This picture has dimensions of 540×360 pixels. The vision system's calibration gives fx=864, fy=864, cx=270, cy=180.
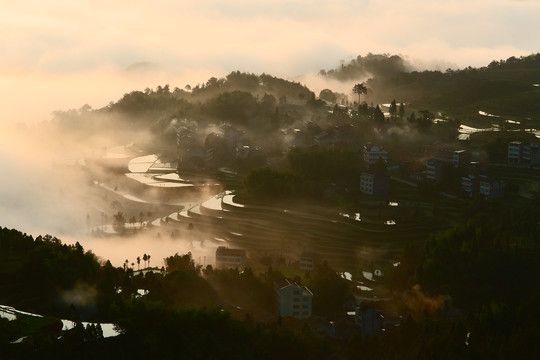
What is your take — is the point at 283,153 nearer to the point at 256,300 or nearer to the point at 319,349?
the point at 256,300

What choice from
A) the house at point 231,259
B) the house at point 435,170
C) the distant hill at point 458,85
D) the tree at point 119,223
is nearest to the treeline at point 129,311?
the house at point 231,259

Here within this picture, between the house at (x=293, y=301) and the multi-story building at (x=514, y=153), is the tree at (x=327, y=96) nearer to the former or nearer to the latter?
the multi-story building at (x=514, y=153)

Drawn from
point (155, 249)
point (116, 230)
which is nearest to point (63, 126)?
point (116, 230)

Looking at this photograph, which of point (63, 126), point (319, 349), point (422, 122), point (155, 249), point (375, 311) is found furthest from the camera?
point (63, 126)

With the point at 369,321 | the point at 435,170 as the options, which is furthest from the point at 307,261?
the point at 435,170

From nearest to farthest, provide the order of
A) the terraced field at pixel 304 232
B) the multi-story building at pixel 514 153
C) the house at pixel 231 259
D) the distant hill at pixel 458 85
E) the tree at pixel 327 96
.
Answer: the house at pixel 231 259 < the terraced field at pixel 304 232 < the multi-story building at pixel 514 153 < the distant hill at pixel 458 85 < the tree at pixel 327 96

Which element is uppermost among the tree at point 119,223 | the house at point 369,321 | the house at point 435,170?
the house at point 435,170

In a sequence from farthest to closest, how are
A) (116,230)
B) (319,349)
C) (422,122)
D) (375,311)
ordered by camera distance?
(422,122) < (116,230) < (375,311) < (319,349)
